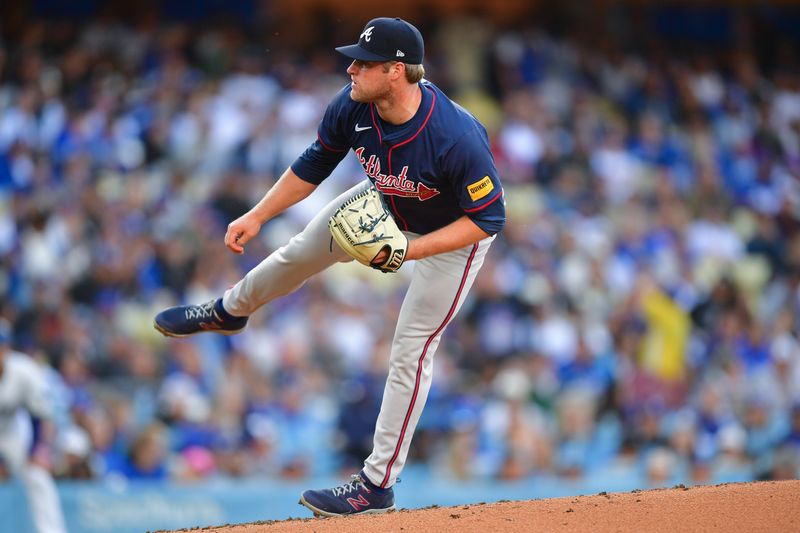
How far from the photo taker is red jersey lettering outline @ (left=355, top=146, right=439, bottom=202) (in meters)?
4.98

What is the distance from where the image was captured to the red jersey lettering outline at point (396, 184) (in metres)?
Result: 4.98

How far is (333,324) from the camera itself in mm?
10602

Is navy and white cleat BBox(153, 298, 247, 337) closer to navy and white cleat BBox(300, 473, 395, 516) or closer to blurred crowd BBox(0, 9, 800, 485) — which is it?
navy and white cleat BBox(300, 473, 395, 516)

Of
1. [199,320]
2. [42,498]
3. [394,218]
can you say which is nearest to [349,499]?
[199,320]

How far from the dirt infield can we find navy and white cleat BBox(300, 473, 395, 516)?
89 millimetres

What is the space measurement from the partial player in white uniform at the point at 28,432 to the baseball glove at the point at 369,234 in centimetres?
448

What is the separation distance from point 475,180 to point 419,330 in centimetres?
78

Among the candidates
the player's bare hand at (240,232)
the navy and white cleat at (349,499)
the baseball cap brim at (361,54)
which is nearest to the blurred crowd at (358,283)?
the navy and white cleat at (349,499)

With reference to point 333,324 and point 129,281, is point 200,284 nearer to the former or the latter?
point 129,281

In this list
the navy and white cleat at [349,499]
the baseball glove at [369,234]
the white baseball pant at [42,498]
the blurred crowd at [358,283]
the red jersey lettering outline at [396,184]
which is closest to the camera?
the baseball glove at [369,234]

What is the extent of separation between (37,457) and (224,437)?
1.50m

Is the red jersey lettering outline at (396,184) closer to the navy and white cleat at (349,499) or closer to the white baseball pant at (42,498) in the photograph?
the navy and white cleat at (349,499)

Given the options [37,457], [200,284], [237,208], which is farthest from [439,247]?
[237,208]

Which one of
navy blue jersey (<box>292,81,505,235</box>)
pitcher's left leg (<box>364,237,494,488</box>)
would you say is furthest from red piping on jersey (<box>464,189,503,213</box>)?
pitcher's left leg (<box>364,237,494,488</box>)
